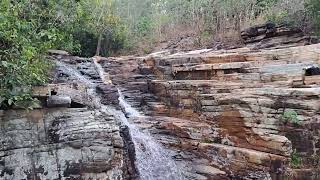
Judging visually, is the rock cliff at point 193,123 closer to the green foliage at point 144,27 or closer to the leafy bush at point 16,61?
the leafy bush at point 16,61

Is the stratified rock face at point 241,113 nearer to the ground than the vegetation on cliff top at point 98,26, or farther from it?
nearer to the ground

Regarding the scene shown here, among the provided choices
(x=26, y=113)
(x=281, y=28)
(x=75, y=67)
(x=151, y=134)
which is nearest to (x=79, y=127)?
(x=26, y=113)

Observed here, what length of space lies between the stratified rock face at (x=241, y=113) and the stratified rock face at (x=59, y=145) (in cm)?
186

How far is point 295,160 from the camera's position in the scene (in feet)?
20.9

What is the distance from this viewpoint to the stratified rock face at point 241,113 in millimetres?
6465

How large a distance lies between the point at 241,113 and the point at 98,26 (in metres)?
8.45

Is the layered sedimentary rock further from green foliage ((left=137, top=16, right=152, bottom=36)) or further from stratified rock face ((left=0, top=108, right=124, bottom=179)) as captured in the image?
green foliage ((left=137, top=16, right=152, bottom=36))

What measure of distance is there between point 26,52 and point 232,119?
3976 millimetres

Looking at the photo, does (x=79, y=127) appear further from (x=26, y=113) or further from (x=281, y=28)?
(x=281, y=28)

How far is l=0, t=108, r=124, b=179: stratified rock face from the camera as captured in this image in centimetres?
550

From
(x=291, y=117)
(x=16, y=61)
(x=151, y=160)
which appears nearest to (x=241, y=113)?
(x=291, y=117)

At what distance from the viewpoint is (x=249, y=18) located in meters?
13.0

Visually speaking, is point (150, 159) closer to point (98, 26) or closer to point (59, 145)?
point (59, 145)

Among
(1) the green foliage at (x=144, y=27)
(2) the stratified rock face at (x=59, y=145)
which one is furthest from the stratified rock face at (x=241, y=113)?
(1) the green foliage at (x=144, y=27)
